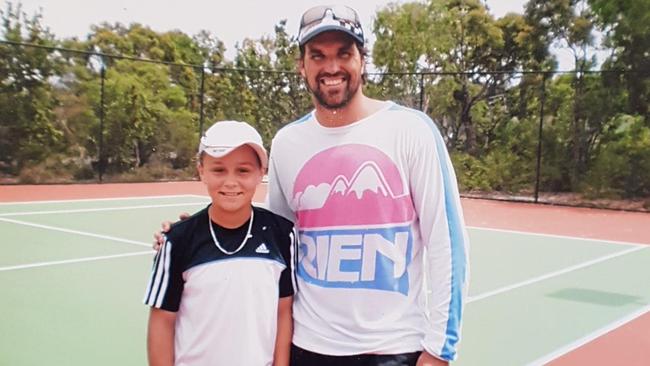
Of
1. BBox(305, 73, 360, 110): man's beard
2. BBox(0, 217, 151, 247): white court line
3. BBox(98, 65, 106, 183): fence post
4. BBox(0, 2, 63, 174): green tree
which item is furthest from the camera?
BBox(98, 65, 106, 183): fence post

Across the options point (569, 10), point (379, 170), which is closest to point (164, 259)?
point (379, 170)

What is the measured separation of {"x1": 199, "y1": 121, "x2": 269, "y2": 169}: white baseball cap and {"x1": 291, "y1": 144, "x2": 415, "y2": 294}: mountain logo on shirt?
0.68 ft

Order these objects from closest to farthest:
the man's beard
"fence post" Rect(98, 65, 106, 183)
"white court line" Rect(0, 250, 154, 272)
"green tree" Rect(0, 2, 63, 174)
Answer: the man's beard, "white court line" Rect(0, 250, 154, 272), "green tree" Rect(0, 2, 63, 174), "fence post" Rect(98, 65, 106, 183)

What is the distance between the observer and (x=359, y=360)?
189 centimetres

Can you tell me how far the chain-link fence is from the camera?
14867 mm

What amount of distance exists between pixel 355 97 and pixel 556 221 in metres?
10.8

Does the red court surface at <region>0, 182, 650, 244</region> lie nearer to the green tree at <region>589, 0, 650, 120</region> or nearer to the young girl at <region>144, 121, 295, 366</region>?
the green tree at <region>589, 0, 650, 120</region>

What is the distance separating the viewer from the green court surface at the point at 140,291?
175 inches

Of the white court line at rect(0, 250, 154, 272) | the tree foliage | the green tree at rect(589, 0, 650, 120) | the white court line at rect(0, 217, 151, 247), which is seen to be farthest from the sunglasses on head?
the green tree at rect(589, 0, 650, 120)

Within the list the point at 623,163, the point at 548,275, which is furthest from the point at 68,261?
the point at 623,163

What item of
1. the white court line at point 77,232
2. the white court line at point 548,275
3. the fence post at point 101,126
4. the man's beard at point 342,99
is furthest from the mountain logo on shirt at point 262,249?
the fence post at point 101,126

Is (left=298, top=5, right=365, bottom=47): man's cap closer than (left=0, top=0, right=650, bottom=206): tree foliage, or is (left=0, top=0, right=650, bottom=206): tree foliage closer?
(left=298, top=5, right=365, bottom=47): man's cap

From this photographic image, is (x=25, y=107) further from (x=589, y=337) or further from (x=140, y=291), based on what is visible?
(x=589, y=337)

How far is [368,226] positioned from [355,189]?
11 centimetres
